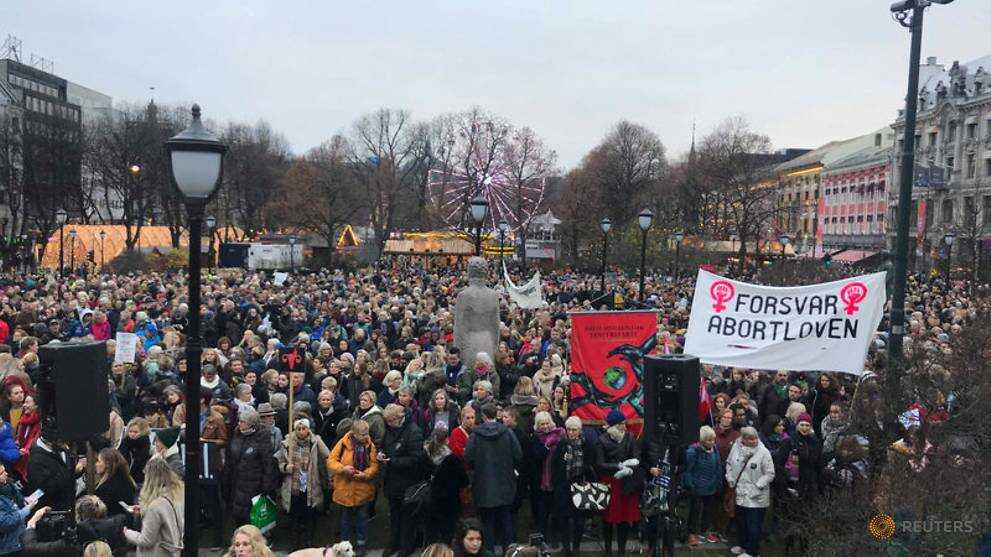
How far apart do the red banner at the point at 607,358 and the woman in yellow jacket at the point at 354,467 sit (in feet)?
8.81

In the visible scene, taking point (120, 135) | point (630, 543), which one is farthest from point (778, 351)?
point (120, 135)

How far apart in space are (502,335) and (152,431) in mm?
9062

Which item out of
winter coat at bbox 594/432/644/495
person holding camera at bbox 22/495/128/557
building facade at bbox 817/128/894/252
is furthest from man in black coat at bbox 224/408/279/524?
building facade at bbox 817/128/894/252

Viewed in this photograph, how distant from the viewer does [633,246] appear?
157 feet

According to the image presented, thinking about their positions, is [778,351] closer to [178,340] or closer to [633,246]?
[178,340]

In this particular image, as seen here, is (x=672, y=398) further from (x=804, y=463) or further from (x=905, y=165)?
(x=905, y=165)

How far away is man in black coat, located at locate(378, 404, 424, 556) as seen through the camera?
8.16 meters

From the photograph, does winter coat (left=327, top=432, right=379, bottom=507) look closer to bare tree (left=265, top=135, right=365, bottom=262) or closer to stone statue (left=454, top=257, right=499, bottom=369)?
stone statue (left=454, top=257, right=499, bottom=369)

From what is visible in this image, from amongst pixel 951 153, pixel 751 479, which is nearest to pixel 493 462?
pixel 751 479

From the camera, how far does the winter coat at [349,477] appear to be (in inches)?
326

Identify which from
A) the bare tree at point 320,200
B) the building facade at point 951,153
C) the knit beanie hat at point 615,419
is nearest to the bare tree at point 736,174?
the building facade at point 951,153

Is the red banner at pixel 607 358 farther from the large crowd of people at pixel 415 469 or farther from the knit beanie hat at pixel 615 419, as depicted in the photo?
the knit beanie hat at pixel 615 419

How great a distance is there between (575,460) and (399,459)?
1.75 m

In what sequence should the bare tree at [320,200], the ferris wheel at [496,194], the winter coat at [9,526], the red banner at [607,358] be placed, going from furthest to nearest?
the bare tree at [320,200], the ferris wheel at [496,194], the red banner at [607,358], the winter coat at [9,526]
